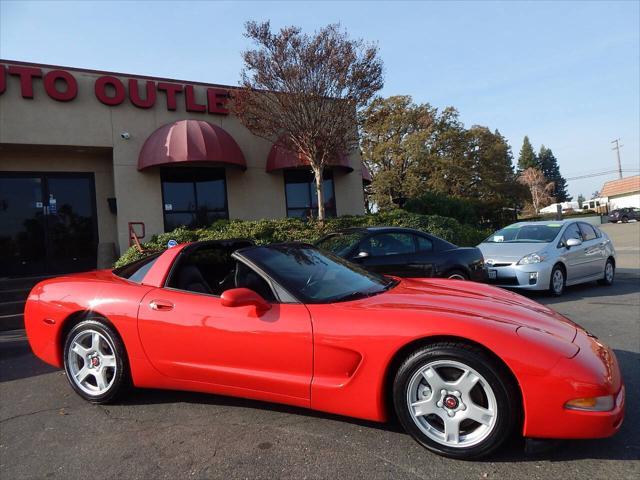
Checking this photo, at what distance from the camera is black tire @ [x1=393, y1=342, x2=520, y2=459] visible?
7.67ft

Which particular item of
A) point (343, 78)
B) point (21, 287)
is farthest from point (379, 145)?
point (21, 287)

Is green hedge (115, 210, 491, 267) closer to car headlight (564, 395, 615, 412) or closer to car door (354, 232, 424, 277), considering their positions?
car door (354, 232, 424, 277)

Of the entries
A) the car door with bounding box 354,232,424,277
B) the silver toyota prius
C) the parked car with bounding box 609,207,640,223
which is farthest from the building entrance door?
the parked car with bounding box 609,207,640,223

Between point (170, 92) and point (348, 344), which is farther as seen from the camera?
point (170, 92)

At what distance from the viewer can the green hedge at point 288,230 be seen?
9.62 metres

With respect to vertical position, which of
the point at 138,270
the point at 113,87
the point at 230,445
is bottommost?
the point at 230,445

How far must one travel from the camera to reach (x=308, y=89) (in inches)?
418

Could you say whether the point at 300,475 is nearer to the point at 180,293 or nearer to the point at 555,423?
the point at 555,423

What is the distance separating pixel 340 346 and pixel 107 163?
445 inches

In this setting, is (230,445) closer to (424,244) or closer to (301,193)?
(424,244)

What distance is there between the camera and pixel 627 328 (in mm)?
5246

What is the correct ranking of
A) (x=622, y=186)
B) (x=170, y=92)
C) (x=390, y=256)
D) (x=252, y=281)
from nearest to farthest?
(x=252, y=281)
(x=390, y=256)
(x=170, y=92)
(x=622, y=186)

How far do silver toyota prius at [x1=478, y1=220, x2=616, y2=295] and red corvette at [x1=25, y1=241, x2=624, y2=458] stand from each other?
4470 mm

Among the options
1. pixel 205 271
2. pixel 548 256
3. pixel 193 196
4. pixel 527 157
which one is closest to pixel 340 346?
pixel 205 271
